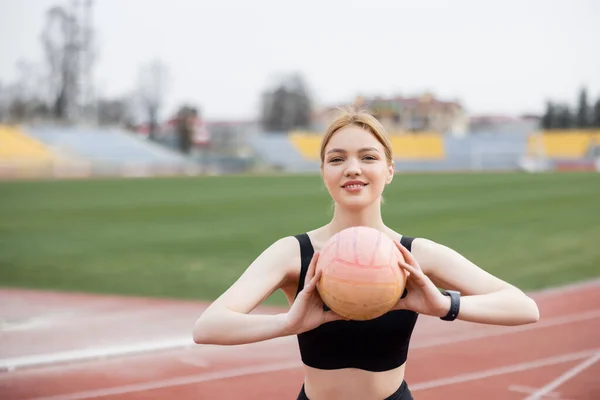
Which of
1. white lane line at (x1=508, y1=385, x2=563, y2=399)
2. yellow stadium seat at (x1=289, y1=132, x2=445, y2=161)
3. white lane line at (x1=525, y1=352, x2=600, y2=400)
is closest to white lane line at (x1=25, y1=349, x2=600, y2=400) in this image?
white lane line at (x1=525, y1=352, x2=600, y2=400)

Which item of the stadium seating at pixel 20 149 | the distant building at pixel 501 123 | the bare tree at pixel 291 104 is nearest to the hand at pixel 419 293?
the stadium seating at pixel 20 149

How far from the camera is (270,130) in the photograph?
106m

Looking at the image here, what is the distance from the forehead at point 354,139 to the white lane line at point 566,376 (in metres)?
4.39

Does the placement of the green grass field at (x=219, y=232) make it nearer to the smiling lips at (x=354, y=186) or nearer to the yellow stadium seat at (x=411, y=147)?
the smiling lips at (x=354, y=186)

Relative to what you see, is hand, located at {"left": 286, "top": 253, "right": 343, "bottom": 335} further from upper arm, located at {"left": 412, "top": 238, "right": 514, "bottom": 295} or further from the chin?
upper arm, located at {"left": 412, "top": 238, "right": 514, "bottom": 295}

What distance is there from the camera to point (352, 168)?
107 inches

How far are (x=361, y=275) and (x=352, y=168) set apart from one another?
541mm

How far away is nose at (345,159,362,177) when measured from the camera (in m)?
2.71

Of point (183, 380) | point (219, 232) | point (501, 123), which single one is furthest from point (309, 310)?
point (501, 123)

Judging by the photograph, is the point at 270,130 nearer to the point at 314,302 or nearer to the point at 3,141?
the point at 3,141

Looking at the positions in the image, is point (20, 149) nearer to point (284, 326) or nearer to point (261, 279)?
point (261, 279)

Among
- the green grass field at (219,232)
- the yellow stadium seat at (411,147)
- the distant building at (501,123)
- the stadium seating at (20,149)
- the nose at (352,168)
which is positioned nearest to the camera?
the nose at (352,168)

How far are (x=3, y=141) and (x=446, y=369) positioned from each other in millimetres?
53352

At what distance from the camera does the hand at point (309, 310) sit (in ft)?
7.99
